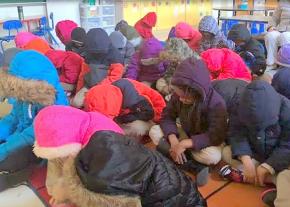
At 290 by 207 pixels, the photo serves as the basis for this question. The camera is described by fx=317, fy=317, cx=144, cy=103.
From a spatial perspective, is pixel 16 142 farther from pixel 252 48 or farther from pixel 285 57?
pixel 252 48

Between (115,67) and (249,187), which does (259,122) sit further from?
(115,67)

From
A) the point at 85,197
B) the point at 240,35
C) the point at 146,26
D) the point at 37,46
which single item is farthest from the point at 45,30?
→ the point at 85,197

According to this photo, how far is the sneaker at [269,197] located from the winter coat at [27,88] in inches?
39.7

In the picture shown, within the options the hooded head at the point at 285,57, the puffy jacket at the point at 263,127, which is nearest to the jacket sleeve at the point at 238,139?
the puffy jacket at the point at 263,127

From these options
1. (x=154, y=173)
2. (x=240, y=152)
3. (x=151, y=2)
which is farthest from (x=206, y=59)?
(x=151, y=2)

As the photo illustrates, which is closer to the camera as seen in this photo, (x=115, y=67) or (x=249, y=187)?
(x=249, y=187)

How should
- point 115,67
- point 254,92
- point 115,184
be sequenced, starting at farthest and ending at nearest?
point 115,67
point 254,92
point 115,184

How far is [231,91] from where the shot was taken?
1.56 metres

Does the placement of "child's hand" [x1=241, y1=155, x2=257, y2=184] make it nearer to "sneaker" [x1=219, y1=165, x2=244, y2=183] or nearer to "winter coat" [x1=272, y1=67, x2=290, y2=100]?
"sneaker" [x1=219, y1=165, x2=244, y2=183]

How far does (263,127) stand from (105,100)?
731mm

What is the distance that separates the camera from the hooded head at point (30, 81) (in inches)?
55.5

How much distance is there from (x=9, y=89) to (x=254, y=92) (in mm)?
1052

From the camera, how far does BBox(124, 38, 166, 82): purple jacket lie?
2.38m

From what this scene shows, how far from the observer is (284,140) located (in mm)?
1293
